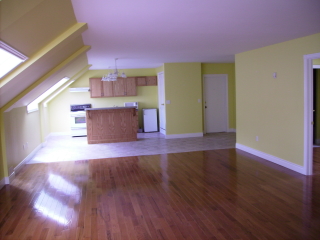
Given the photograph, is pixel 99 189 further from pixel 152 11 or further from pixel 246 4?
pixel 246 4

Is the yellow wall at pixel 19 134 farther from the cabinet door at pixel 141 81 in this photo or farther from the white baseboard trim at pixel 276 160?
the white baseboard trim at pixel 276 160

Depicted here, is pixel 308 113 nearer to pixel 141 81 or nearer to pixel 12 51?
pixel 12 51

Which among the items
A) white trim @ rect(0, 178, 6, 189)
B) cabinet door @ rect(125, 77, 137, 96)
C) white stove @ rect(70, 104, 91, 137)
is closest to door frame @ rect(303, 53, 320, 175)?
white trim @ rect(0, 178, 6, 189)

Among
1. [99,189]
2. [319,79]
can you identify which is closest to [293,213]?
[99,189]

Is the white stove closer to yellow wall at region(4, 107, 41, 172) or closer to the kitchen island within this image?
the kitchen island

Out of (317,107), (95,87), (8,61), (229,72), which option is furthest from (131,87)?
(8,61)

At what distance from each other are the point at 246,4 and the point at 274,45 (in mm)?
2946

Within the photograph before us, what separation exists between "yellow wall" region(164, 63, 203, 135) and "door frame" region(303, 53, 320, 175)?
4451 millimetres

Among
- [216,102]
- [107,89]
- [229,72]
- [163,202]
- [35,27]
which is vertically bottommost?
[163,202]

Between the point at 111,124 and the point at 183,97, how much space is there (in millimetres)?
2389

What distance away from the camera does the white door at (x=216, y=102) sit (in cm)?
964

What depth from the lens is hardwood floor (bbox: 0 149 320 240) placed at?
10.1 ft

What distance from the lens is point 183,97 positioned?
29.5 feet

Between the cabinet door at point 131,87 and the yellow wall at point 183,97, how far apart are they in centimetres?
188
